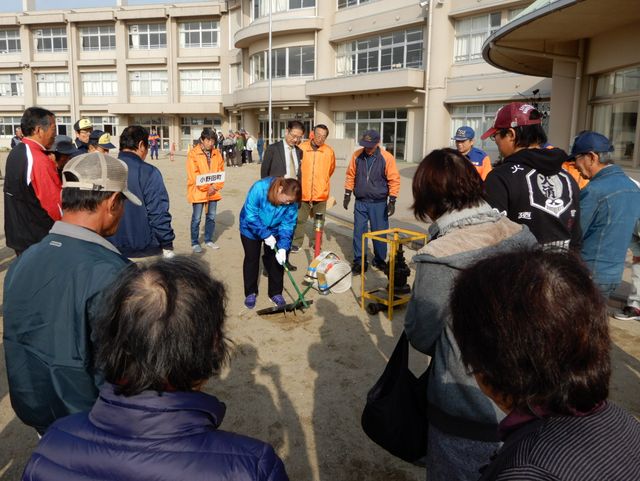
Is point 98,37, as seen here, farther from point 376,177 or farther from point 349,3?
point 376,177

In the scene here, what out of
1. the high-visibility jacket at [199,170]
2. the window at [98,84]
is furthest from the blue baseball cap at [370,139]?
the window at [98,84]

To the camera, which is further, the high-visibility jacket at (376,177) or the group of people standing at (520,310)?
the high-visibility jacket at (376,177)

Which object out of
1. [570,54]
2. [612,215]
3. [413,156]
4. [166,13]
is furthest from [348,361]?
[166,13]

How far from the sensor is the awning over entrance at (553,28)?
9062mm

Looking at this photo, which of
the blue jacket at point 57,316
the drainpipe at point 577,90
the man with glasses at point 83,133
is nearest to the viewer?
the blue jacket at point 57,316

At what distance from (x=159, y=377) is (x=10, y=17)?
51.6 metres

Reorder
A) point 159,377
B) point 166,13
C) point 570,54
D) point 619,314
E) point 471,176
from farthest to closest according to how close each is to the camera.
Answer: point 166,13 < point 570,54 < point 619,314 < point 471,176 < point 159,377

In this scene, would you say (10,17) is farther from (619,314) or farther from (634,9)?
(619,314)

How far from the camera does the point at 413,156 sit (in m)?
25.8

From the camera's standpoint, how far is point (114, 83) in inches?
1629

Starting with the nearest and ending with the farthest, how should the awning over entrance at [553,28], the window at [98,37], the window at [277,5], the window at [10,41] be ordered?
the awning over entrance at [553,28] < the window at [277,5] < the window at [98,37] < the window at [10,41]

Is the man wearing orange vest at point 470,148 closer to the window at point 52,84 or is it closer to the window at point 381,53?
the window at point 381,53

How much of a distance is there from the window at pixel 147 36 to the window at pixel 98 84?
346 centimetres

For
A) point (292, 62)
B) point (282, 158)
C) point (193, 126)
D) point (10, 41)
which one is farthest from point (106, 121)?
point (282, 158)
